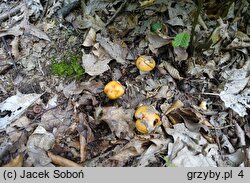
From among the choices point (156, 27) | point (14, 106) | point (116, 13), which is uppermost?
point (116, 13)

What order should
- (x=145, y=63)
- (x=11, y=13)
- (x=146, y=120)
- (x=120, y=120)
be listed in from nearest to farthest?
(x=146, y=120)
(x=120, y=120)
(x=145, y=63)
(x=11, y=13)

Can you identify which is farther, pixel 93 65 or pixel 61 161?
pixel 93 65

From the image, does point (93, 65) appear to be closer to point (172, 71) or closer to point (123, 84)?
point (123, 84)

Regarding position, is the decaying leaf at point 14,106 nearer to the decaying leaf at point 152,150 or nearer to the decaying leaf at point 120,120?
the decaying leaf at point 120,120

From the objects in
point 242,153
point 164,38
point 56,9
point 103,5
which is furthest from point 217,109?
point 56,9

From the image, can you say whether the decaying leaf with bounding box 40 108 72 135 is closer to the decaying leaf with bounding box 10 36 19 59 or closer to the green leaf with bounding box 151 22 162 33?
the decaying leaf with bounding box 10 36 19 59

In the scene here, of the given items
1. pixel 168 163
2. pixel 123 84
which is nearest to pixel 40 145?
pixel 123 84
